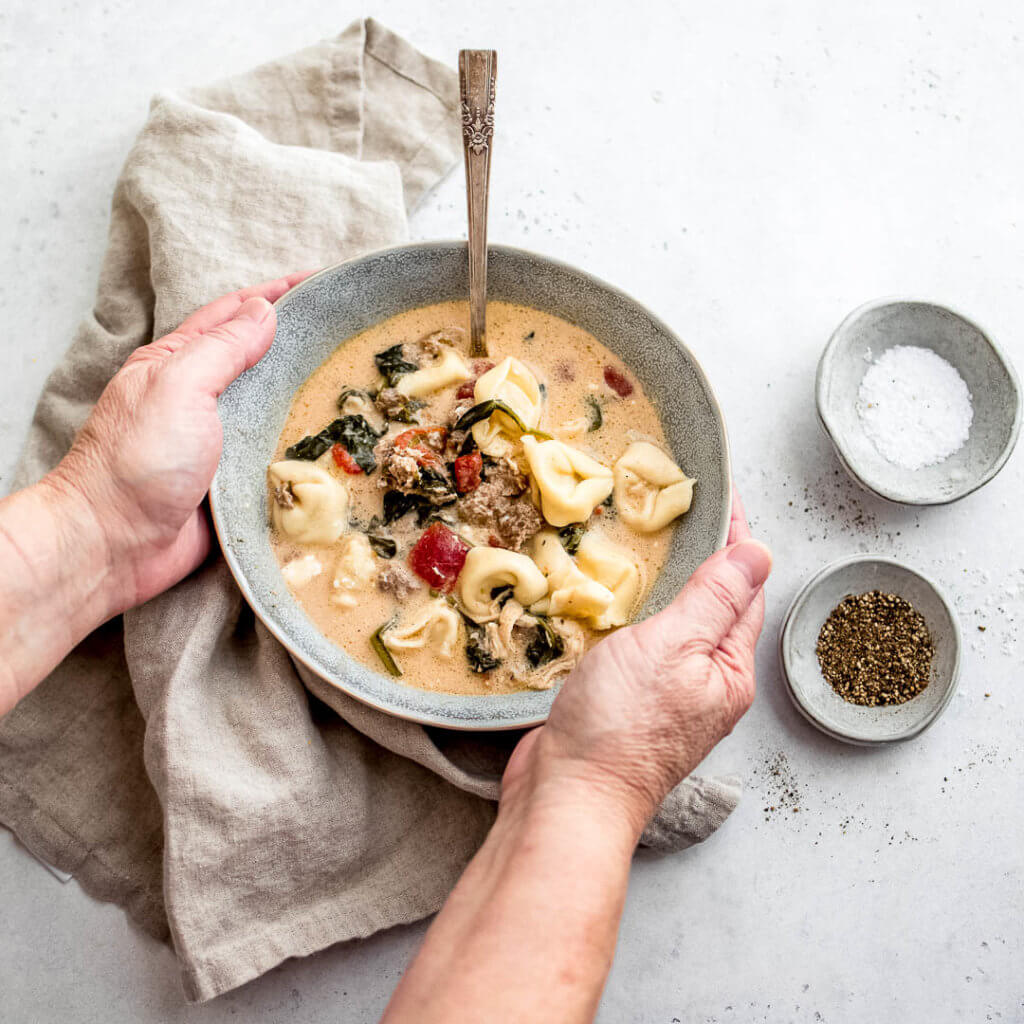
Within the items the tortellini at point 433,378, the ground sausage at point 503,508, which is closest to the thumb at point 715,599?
the ground sausage at point 503,508

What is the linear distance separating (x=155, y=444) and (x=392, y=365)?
0.97 m

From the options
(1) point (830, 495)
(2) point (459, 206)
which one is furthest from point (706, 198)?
(1) point (830, 495)

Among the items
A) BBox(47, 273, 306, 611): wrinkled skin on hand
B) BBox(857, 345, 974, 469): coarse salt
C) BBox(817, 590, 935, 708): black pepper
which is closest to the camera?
BBox(47, 273, 306, 611): wrinkled skin on hand

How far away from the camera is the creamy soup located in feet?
10.7

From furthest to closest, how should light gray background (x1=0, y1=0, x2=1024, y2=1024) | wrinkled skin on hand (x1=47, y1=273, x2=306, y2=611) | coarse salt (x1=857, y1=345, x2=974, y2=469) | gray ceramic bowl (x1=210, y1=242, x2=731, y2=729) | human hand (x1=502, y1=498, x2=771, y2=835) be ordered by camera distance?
coarse salt (x1=857, y1=345, x2=974, y2=469) < light gray background (x1=0, y1=0, x2=1024, y2=1024) < gray ceramic bowl (x1=210, y1=242, x2=731, y2=729) < wrinkled skin on hand (x1=47, y1=273, x2=306, y2=611) < human hand (x1=502, y1=498, x2=771, y2=835)

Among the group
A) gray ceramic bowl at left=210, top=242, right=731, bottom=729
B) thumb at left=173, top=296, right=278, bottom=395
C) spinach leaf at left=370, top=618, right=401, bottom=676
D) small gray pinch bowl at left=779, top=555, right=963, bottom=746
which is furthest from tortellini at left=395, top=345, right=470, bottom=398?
small gray pinch bowl at left=779, top=555, right=963, bottom=746

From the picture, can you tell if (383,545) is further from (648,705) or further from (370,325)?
(648,705)

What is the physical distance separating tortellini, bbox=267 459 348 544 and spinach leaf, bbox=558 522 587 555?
0.82 m

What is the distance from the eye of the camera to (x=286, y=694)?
3.28 metres

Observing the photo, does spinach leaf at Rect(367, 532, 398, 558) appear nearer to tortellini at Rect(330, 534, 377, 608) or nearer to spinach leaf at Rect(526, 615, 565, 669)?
tortellini at Rect(330, 534, 377, 608)

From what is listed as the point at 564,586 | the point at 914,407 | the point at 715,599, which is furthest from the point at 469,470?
the point at 914,407

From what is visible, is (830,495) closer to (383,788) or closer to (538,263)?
(538,263)

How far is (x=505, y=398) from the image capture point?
11.0 feet

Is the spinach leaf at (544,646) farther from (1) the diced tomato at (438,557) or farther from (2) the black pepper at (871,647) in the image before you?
(2) the black pepper at (871,647)
